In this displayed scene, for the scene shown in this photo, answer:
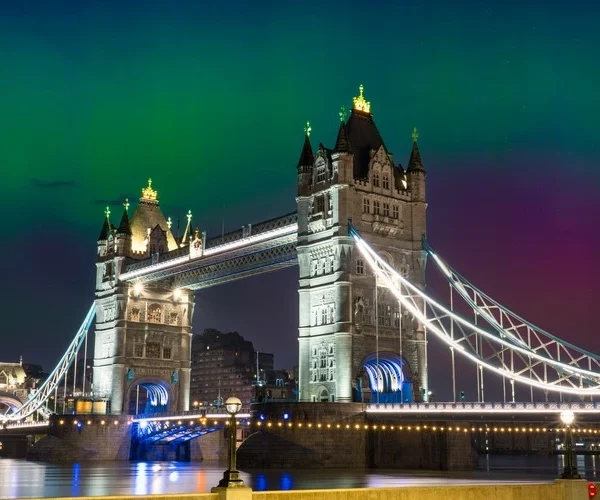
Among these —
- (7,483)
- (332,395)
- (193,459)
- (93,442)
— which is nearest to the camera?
(7,483)

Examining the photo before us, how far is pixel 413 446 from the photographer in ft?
186

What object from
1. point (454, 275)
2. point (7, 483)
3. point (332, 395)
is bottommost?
point (7, 483)

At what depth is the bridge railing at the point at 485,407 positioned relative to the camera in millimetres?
46409

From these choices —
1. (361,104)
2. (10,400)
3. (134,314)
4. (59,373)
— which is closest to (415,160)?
(361,104)

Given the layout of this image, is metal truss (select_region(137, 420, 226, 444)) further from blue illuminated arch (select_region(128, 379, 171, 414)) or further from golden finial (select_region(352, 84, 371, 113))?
golden finial (select_region(352, 84, 371, 113))

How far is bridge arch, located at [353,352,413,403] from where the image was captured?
201 ft

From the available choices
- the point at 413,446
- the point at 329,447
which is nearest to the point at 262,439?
the point at 329,447

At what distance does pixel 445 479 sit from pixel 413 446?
10.4 metres

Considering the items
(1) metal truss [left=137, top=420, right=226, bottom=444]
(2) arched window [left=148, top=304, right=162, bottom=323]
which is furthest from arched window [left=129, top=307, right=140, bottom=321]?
(1) metal truss [left=137, top=420, right=226, bottom=444]

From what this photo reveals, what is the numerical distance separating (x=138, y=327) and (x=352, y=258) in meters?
33.5

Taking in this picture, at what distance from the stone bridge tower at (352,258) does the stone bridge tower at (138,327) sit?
89.1 ft

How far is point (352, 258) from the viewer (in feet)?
202

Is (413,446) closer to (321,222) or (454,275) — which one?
(454,275)

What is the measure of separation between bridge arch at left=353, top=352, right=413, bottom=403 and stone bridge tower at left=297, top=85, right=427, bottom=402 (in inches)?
10.8
